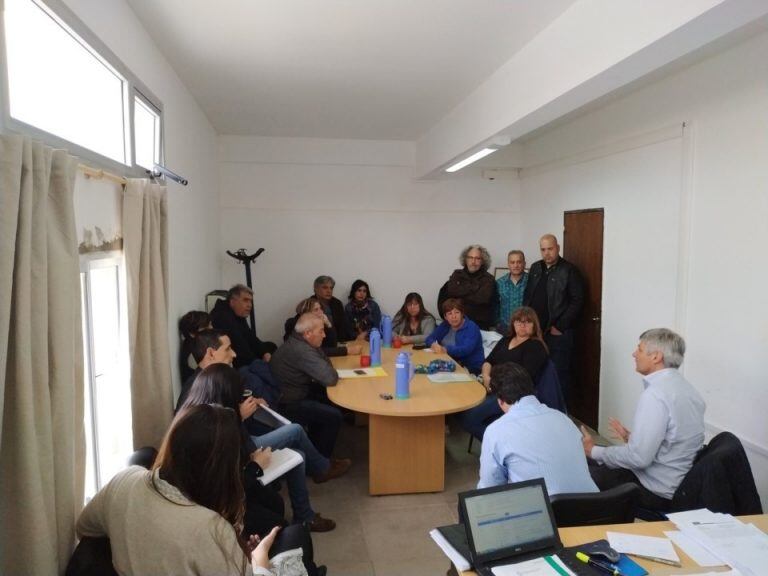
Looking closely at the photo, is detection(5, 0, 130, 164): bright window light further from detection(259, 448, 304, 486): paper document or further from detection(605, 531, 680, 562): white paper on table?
detection(605, 531, 680, 562): white paper on table

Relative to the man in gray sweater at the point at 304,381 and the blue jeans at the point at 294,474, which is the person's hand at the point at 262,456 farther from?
the man in gray sweater at the point at 304,381

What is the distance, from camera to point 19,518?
149 cm

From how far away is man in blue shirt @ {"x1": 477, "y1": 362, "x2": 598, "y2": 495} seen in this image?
212cm

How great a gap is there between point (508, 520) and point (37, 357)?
150 centimetres

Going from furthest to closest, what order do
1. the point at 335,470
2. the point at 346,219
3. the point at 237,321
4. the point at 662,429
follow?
the point at 346,219, the point at 237,321, the point at 335,470, the point at 662,429

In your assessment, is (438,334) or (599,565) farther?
(438,334)

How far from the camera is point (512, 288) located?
5.44m

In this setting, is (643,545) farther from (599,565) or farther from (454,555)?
(454,555)

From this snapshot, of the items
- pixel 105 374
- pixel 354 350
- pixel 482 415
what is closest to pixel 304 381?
pixel 354 350

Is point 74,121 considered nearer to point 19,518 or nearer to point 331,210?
point 19,518

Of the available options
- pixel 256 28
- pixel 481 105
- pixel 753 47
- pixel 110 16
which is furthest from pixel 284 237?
pixel 753 47

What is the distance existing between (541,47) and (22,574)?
131 inches

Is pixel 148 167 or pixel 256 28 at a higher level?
pixel 256 28

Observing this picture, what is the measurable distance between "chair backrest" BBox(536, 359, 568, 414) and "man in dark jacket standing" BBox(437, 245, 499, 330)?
1.94m
